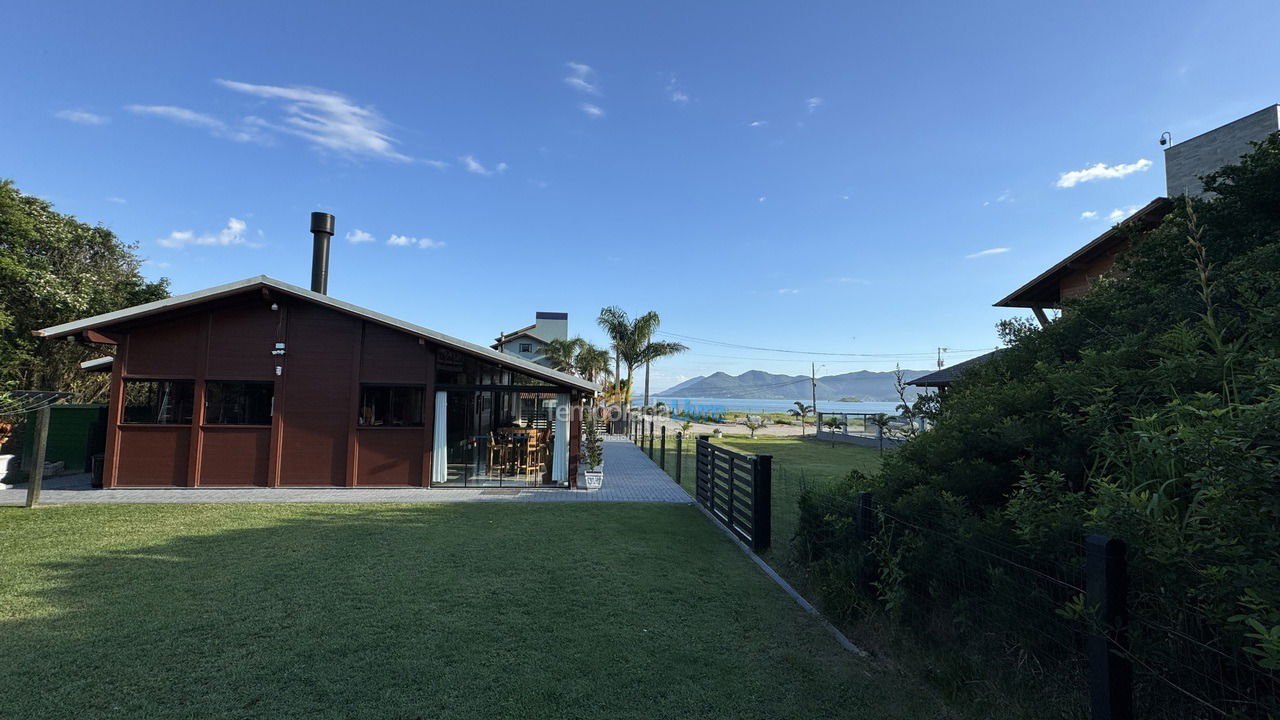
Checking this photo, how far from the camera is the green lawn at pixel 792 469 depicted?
734 cm

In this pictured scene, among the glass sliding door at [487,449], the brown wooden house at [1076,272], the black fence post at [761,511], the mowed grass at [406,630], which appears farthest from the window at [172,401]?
the brown wooden house at [1076,272]

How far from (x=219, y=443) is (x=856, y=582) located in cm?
1253

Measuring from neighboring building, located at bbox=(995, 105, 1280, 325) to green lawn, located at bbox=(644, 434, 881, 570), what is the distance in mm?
5856

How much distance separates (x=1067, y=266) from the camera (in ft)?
37.5

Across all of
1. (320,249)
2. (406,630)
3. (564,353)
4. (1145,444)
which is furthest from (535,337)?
(1145,444)

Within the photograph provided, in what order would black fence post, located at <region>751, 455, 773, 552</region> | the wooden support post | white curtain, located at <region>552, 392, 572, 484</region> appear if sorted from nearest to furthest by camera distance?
1. black fence post, located at <region>751, 455, 773, 552</region>
2. the wooden support post
3. white curtain, located at <region>552, 392, 572, 484</region>

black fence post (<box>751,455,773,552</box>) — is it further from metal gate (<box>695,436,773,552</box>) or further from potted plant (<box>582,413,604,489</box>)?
potted plant (<box>582,413,604,489</box>)

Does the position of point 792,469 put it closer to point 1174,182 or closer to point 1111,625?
point 1174,182

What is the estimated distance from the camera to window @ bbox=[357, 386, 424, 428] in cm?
1135

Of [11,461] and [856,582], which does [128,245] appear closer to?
[11,461]

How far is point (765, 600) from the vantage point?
4895 mm

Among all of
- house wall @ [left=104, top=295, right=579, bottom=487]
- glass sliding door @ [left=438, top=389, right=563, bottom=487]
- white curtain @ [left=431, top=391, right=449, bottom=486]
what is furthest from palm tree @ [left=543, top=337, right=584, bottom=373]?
house wall @ [left=104, top=295, right=579, bottom=487]

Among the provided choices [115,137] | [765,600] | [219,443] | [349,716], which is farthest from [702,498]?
[115,137]

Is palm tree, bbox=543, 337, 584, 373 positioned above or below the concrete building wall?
below
